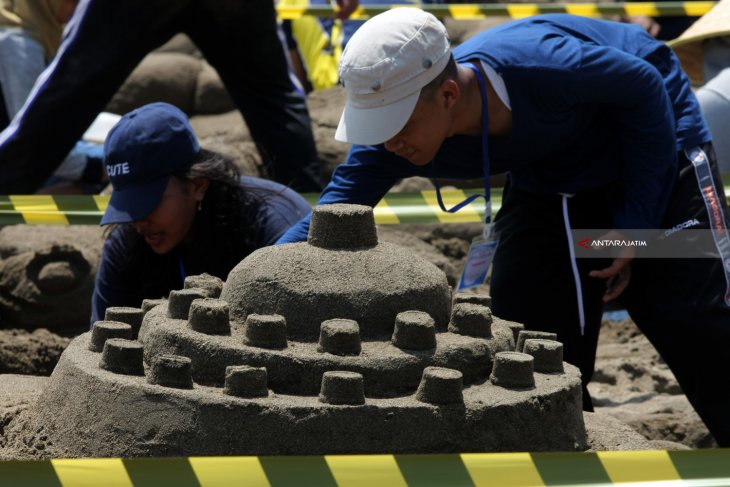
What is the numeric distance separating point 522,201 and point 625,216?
1.45 ft

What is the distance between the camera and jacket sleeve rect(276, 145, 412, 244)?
3701 mm

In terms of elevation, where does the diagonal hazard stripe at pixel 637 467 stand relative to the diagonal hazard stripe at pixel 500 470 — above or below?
below

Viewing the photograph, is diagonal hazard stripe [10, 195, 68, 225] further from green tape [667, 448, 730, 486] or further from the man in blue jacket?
green tape [667, 448, 730, 486]

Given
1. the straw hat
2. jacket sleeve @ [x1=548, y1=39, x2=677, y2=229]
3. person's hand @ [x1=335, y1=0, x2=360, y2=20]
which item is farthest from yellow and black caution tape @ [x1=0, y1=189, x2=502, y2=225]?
person's hand @ [x1=335, y1=0, x2=360, y2=20]

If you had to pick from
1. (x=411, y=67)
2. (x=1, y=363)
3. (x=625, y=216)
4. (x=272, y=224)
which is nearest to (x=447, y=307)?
(x=411, y=67)

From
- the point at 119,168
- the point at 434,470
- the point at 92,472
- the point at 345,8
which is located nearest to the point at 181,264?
the point at 119,168

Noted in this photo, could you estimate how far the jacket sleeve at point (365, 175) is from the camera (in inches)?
146

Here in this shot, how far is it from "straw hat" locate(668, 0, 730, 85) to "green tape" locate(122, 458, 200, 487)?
3.61 meters

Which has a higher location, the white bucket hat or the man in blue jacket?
the white bucket hat

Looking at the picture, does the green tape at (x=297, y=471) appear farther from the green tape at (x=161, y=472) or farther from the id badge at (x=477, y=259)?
the id badge at (x=477, y=259)

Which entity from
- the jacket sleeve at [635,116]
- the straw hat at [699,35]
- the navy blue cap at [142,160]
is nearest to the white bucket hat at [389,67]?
the jacket sleeve at [635,116]

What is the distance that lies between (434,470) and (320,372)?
0.34 meters

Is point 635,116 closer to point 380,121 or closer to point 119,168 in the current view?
point 380,121

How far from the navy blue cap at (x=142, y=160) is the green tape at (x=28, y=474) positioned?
1.46 metres
